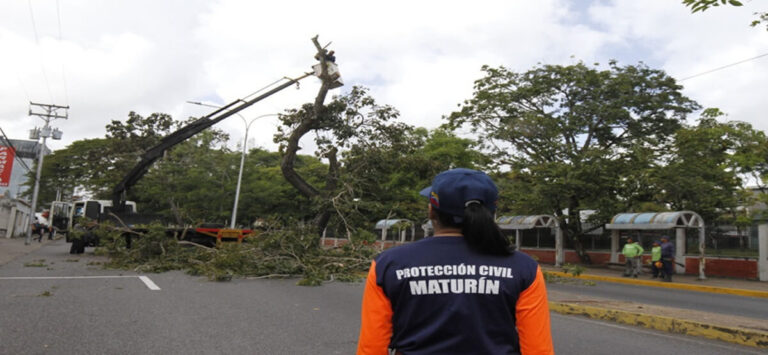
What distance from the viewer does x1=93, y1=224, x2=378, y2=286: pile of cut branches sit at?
12898 mm

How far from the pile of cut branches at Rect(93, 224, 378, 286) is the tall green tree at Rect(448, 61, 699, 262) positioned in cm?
1163

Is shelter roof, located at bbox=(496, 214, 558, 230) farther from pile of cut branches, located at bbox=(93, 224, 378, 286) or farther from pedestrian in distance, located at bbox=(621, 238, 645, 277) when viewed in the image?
pile of cut branches, located at bbox=(93, 224, 378, 286)

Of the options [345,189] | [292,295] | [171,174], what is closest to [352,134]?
[345,189]

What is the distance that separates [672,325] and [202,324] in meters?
6.23

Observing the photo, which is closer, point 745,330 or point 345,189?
point 745,330

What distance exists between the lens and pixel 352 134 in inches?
698

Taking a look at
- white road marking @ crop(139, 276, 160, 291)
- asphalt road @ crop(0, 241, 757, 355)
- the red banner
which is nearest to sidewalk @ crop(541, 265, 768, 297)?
asphalt road @ crop(0, 241, 757, 355)

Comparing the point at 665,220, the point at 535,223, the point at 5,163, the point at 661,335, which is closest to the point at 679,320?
the point at 661,335

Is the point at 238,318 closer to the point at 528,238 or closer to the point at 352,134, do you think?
the point at 352,134

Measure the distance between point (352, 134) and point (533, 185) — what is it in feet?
32.1

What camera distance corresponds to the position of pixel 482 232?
1.83 meters

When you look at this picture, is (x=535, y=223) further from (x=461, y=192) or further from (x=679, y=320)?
(x=461, y=192)

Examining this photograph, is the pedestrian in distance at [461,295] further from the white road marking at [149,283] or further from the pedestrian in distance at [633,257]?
A: the pedestrian in distance at [633,257]

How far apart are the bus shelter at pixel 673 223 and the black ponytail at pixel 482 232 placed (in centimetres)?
1958
